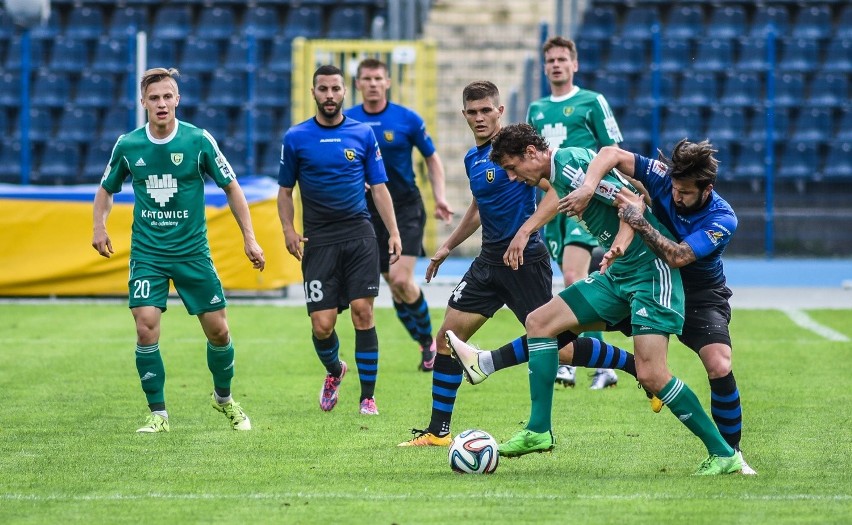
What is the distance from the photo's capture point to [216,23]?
72.2 ft

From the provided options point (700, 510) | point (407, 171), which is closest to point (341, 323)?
point (407, 171)

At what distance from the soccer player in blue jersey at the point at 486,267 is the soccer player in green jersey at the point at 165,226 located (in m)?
1.16

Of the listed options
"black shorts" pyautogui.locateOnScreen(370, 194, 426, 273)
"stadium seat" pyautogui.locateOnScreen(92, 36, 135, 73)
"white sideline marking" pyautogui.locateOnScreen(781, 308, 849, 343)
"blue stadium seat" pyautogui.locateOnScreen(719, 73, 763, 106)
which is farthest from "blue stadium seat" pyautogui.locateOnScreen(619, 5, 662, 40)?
"black shorts" pyautogui.locateOnScreen(370, 194, 426, 273)

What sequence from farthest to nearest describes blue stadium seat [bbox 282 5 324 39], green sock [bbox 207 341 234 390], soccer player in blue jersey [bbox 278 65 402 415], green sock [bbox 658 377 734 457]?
blue stadium seat [bbox 282 5 324 39], soccer player in blue jersey [bbox 278 65 402 415], green sock [bbox 207 341 234 390], green sock [bbox 658 377 734 457]

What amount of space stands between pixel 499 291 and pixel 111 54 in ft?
49.1

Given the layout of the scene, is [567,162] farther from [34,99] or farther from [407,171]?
[34,99]

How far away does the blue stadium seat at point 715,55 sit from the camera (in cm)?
2061

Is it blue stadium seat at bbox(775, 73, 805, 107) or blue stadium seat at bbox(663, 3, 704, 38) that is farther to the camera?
blue stadium seat at bbox(663, 3, 704, 38)

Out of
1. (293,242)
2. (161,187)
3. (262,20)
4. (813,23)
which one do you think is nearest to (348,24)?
(262,20)

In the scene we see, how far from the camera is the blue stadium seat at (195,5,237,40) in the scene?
71.9 ft

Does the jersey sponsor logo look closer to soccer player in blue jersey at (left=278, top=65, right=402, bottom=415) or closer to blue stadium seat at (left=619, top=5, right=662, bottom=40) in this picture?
soccer player in blue jersey at (left=278, top=65, right=402, bottom=415)

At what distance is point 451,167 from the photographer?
20484mm

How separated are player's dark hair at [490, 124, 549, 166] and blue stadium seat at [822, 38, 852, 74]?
50.3 feet

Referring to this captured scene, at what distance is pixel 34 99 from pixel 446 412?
1531 centimetres
